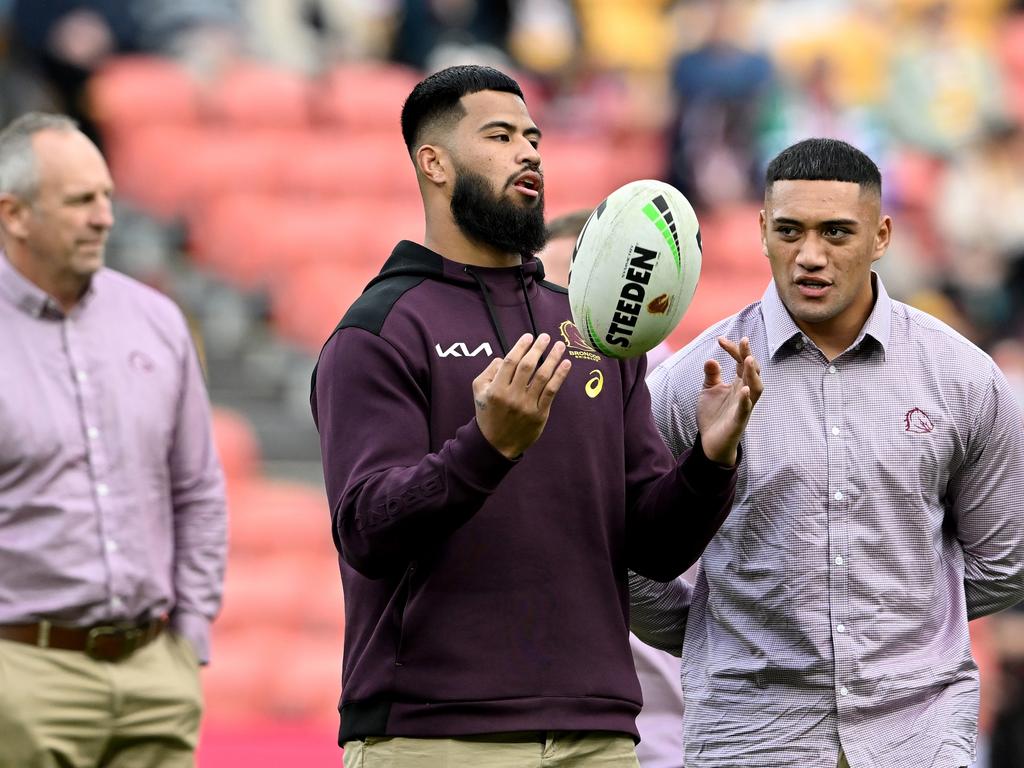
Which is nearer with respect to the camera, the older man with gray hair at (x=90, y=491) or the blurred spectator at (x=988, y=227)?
the older man with gray hair at (x=90, y=491)

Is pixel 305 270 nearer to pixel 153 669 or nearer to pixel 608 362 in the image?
pixel 153 669

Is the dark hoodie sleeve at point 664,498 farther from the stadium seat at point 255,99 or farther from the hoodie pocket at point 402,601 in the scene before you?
the stadium seat at point 255,99

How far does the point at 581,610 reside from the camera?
3494 millimetres

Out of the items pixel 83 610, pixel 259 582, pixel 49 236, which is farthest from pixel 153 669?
pixel 259 582

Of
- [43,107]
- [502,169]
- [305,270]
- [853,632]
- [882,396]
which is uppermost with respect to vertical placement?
[43,107]

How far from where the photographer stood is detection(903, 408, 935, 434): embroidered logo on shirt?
388cm

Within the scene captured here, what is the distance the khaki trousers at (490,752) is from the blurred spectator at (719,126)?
26.4 feet

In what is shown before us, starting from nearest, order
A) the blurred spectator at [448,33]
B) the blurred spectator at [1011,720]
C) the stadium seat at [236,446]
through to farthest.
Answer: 1. the blurred spectator at [1011,720]
2. the stadium seat at [236,446]
3. the blurred spectator at [448,33]

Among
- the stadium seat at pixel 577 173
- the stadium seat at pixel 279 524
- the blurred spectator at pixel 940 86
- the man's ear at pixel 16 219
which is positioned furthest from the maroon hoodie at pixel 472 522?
the blurred spectator at pixel 940 86

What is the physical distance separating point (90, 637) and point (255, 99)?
24.4 feet

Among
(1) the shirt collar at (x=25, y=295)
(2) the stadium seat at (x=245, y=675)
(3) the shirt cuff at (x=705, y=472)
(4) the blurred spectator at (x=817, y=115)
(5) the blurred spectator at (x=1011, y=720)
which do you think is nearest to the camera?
(3) the shirt cuff at (x=705, y=472)

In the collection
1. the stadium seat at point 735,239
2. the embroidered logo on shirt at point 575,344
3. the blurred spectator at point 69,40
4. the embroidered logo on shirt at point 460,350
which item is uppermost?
the blurred spectator at point 69,40

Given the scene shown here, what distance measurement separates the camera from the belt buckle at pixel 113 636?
4797 millimetres

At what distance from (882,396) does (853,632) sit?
526 millimetres
